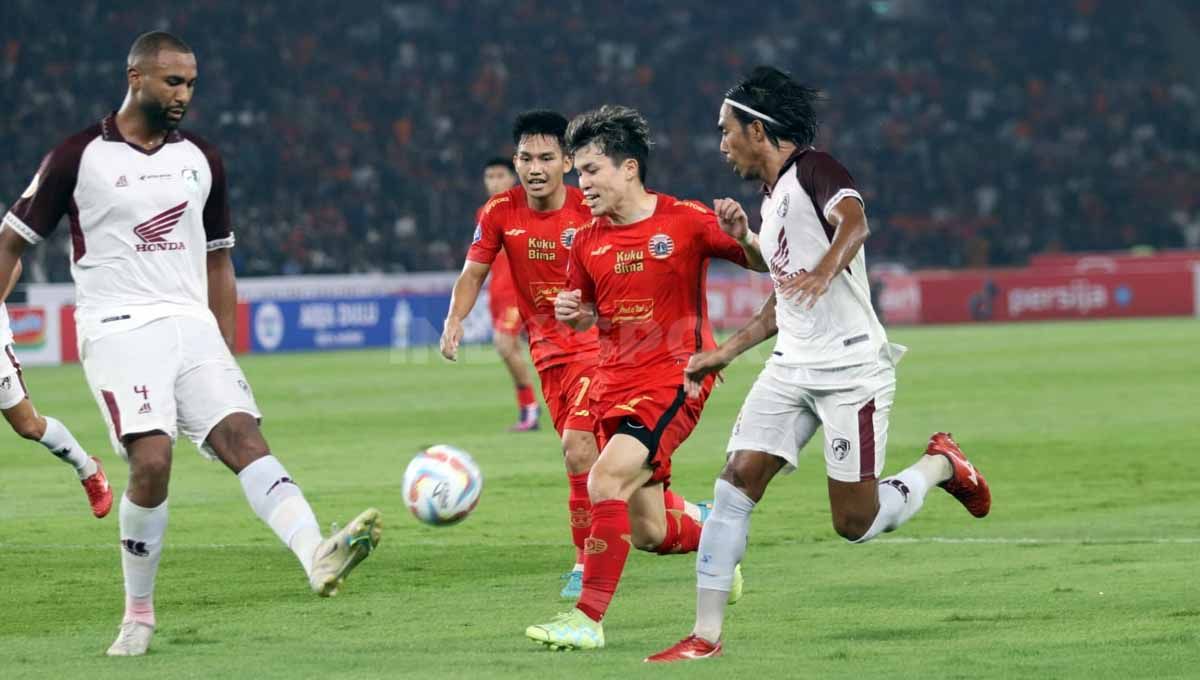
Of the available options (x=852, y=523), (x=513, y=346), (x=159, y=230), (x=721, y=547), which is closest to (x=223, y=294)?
(x=159, y=230)

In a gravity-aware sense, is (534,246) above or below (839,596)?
above

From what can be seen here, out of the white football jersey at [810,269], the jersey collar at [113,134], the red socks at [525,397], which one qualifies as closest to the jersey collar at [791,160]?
the white football jersey at [810,269]

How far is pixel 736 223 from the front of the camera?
6812 mm

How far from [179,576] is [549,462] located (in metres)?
5.77

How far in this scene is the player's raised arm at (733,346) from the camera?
6594 millimetres

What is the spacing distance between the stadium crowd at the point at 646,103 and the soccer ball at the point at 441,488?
76.8 feet

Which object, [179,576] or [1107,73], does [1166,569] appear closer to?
[179,576]

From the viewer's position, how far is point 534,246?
8.77 meters

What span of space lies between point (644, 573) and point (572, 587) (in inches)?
30.6

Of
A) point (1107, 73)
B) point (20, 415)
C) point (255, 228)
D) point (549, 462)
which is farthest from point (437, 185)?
point (20, 415)

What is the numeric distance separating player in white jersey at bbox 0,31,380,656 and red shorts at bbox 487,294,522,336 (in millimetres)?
9842

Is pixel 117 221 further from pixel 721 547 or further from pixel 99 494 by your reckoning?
pixel 99 494

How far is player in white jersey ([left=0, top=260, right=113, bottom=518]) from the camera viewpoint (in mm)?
10359

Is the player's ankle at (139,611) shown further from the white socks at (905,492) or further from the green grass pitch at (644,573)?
the white socks at (905,492)
